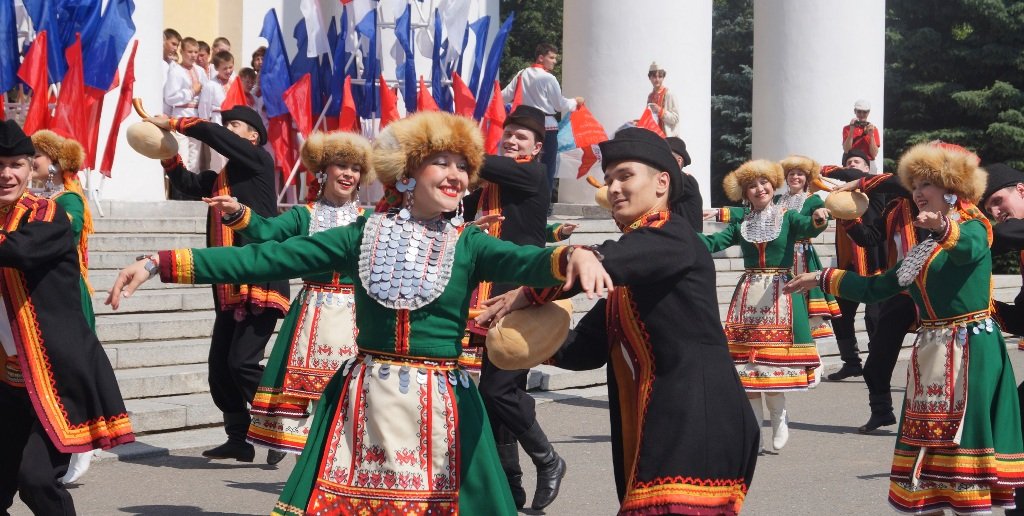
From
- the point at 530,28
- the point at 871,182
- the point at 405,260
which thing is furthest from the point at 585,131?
the point at 530,28

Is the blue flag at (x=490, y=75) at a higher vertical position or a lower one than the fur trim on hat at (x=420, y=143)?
higher

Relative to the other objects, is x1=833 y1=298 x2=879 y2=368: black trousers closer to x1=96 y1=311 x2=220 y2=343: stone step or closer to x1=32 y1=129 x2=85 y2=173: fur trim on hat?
x1=96 y1=311 x2=220 y2=343: stone step

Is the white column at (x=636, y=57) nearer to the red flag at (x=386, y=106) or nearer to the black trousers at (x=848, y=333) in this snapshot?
the red flag at (x=386, y=106)

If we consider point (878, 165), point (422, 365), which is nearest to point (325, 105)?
point (878, 165)

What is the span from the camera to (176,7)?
71.6ft

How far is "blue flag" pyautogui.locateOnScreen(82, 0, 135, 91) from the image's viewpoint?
13648 millimetres

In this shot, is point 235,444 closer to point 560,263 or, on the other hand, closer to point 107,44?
point 560,263

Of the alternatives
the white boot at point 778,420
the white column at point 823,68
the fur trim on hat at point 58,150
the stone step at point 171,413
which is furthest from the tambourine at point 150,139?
the white column at point 823,68

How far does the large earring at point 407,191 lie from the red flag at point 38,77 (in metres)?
9.33

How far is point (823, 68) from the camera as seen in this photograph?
72.7 ft

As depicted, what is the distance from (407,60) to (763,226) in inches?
310

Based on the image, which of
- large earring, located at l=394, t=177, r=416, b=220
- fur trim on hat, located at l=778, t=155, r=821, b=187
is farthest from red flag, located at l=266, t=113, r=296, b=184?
large earring, located at l=394, t=177, r=416, b=220

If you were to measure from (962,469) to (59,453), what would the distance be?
366 cm

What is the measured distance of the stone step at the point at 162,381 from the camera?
9.10 m
